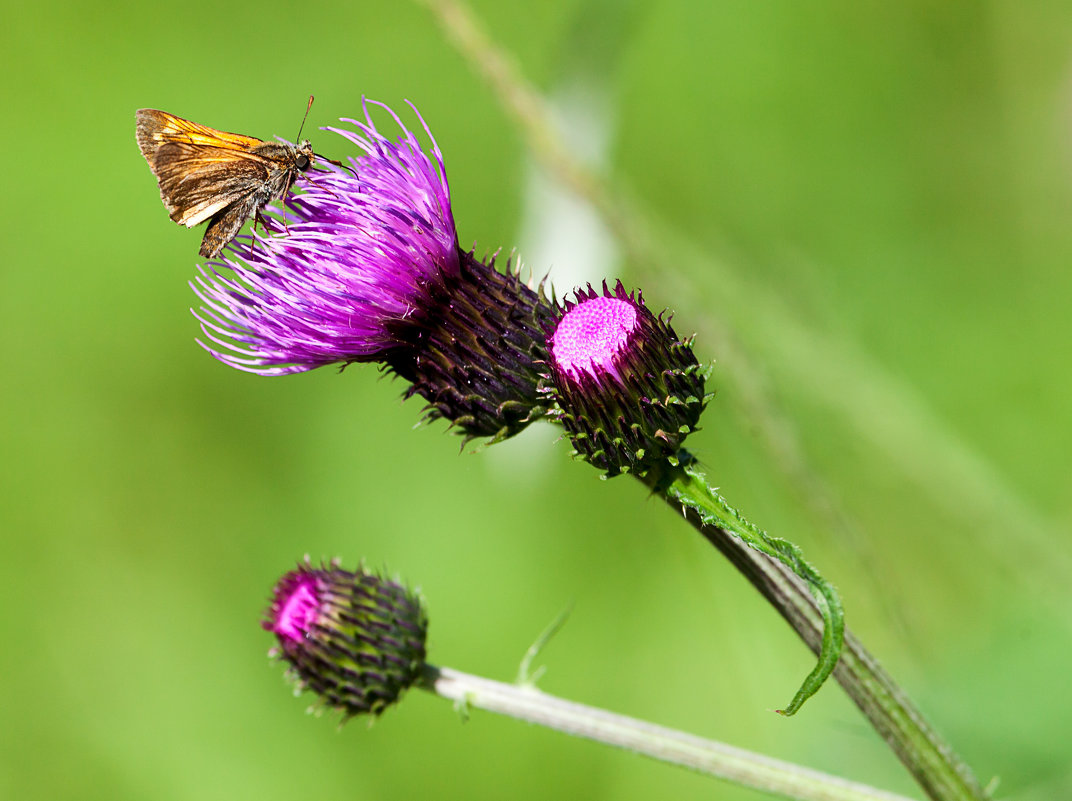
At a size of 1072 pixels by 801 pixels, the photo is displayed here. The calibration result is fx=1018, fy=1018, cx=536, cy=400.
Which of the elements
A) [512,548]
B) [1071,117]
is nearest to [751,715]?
[512,548]

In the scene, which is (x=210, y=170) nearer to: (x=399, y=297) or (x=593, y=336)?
(x=399, y=297)

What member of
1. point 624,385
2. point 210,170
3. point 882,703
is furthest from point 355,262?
point 882,703

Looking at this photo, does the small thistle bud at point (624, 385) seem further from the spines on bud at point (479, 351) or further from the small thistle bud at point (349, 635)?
the small thistle bud at point (349, 635)

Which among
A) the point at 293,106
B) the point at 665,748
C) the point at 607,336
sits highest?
the point at 293,106

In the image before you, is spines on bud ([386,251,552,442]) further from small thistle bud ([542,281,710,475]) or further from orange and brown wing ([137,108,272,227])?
orange and brown wing ([137,108,272,227])

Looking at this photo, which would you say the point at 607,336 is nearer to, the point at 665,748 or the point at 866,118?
the point at 665,748

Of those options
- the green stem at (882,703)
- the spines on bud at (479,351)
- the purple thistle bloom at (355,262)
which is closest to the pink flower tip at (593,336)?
the spines on bud at (479,351)
